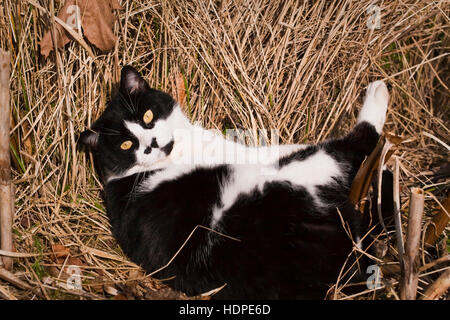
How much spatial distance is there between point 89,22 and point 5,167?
75 centimetres

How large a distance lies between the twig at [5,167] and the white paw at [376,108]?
142 cm

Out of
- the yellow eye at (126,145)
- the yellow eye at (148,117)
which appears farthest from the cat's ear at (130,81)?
the yellow eye at (126,145)

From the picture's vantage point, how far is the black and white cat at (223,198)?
1.33 meters

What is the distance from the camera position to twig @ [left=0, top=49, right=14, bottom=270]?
1.37 m

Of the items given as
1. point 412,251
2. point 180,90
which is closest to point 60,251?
point 180,90

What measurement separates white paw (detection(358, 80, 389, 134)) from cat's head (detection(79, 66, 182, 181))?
88 cm

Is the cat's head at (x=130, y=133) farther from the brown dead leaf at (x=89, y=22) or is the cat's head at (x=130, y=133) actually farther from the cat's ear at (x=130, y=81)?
the brown dead leaf at (x=89, y=22)

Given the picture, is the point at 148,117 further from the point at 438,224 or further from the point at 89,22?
the point at 438,224

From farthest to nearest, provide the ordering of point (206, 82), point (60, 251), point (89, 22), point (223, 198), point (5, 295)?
Result: point (206, 82) → point (89, 22) → point (60, 251) → point (223, 198) → point (5, 295)

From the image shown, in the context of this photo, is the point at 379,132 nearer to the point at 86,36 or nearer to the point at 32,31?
the point at 86,36

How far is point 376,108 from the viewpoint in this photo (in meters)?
1.74

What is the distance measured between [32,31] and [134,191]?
2.99 ft

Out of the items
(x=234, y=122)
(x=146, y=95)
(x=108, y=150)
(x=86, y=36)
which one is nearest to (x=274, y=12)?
(x=234, y=122)

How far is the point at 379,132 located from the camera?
1.71m
